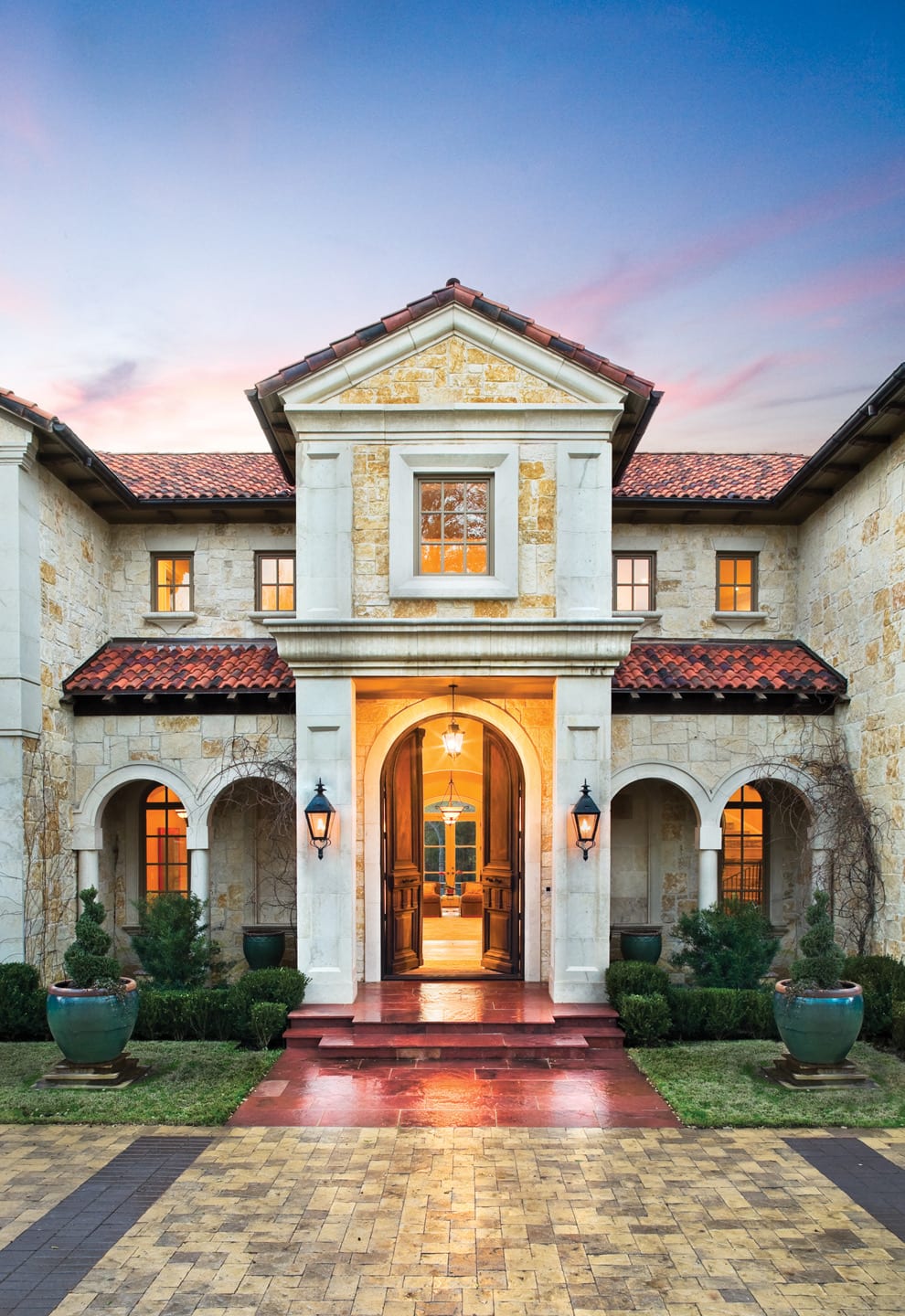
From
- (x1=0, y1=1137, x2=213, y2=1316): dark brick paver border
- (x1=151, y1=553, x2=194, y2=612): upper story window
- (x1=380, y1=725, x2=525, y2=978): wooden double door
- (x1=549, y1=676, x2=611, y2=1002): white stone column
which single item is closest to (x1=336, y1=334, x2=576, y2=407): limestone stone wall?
(x1=549, y1=676, x2=611, y2=1002): white stone column

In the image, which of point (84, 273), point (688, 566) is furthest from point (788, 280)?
point (84, 273)

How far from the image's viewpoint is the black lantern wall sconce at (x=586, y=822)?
11.5 metres

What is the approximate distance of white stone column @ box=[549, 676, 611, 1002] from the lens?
11.6 metres

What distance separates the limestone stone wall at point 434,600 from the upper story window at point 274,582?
14.5 feet

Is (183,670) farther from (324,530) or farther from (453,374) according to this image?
(453,374)

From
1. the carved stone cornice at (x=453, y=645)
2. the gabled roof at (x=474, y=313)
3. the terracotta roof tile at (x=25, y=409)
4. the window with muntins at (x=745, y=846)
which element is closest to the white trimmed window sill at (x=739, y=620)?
the window with muntins at (x=745, y=846)

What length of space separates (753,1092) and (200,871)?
8612 mm

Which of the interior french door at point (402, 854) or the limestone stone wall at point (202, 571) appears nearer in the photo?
the interior french door at point (402, 854)

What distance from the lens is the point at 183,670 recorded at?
1466 centimetres

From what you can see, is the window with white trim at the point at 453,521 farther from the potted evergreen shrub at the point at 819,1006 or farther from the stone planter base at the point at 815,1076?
the stone planter base at the point at 815,1076

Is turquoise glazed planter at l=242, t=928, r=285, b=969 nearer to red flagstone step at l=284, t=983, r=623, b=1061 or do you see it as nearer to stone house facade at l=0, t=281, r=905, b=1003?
stone house facade at l=0, t=281, r=905, b=1003

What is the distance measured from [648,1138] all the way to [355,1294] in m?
3.48

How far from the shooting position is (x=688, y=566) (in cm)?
1617

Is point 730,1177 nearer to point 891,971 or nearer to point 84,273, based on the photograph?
point 891,971
